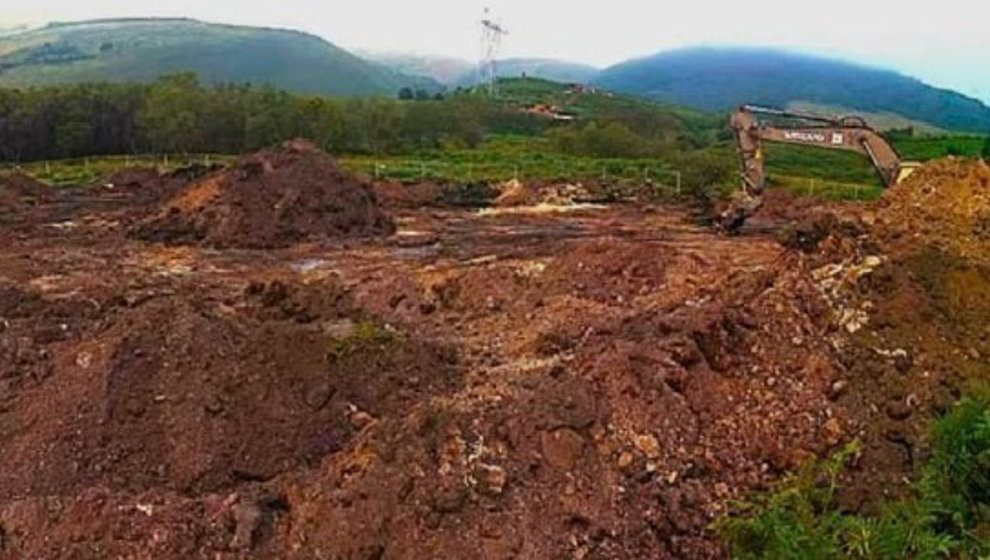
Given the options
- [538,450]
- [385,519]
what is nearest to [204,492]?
[385,519]

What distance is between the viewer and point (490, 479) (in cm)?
944

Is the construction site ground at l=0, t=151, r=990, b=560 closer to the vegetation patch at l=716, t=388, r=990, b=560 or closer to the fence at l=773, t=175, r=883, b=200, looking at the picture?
the vegetation patch at l=716, t=388, r=990, b=560

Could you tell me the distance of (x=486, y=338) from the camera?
1639 centimetres

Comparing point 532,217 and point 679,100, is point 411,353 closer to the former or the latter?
point 532,217

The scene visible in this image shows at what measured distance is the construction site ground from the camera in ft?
30.3

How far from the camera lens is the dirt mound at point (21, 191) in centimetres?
3512

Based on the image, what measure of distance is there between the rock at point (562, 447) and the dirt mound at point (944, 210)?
16.8 ft

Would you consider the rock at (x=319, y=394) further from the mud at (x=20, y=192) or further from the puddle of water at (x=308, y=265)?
the mud at (x=20, y=192)

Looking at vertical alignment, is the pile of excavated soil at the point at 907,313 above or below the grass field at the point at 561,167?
above

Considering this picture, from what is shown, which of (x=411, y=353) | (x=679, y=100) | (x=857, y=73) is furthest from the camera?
(x=679, y=100)

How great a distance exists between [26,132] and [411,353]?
167 feet

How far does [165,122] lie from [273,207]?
3451cm

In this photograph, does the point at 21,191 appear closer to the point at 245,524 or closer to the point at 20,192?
the point at 20,192

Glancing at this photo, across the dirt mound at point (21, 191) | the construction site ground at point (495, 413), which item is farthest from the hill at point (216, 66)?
the construction site ground at point (495, 413)
